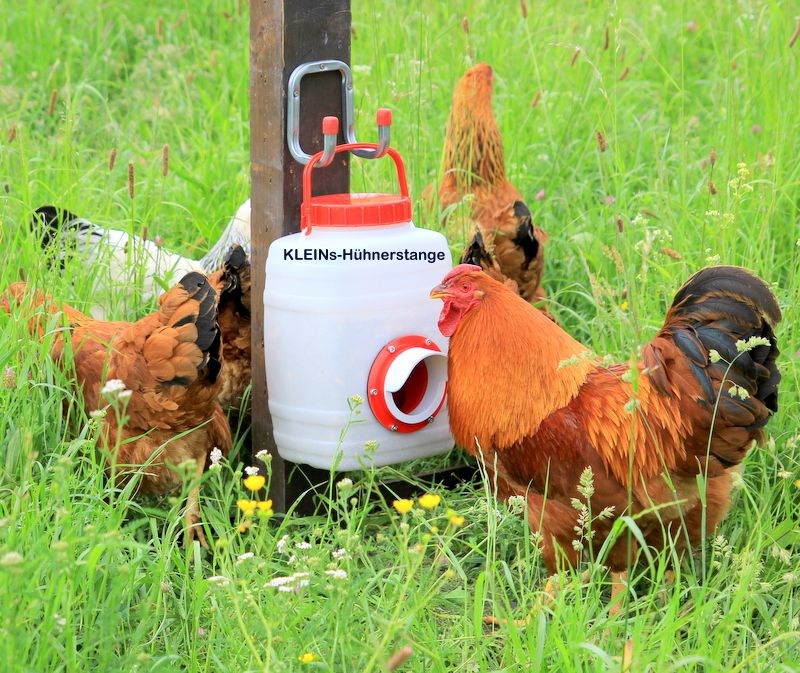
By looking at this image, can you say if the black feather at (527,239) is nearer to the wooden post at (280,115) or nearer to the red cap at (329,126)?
the wooden post at (280,115)

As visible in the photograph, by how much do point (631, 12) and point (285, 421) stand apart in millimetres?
4541

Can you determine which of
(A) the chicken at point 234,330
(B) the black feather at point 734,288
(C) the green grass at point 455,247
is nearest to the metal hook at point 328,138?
(A) the chicken at point 234,330

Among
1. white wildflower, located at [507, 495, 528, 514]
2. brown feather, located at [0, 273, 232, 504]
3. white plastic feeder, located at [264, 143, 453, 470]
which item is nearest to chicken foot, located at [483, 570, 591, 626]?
white wildflower, located at [507, 495, 528, 514]

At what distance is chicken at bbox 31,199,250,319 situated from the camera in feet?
11.9

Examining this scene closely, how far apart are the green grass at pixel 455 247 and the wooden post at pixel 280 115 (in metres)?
0.50

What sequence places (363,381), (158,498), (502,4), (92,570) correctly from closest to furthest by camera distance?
(92,570)
(363,381)
(158,498)
(502,4)

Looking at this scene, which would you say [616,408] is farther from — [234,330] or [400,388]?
[234,330]

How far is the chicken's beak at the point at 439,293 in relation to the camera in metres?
2.96

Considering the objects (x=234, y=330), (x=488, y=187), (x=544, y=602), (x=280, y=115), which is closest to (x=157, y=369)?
(x=234, y=330)

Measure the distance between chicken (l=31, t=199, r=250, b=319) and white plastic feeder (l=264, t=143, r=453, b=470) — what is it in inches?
32.5

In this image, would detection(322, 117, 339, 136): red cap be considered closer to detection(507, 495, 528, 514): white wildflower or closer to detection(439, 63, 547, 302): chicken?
detection(507, 495, 528, 514): white wildflower

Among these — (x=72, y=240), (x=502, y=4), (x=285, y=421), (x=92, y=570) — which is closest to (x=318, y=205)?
(x=285, y=421)

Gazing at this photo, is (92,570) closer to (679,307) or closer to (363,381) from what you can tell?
(363,381)

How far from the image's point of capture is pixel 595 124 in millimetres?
5109
